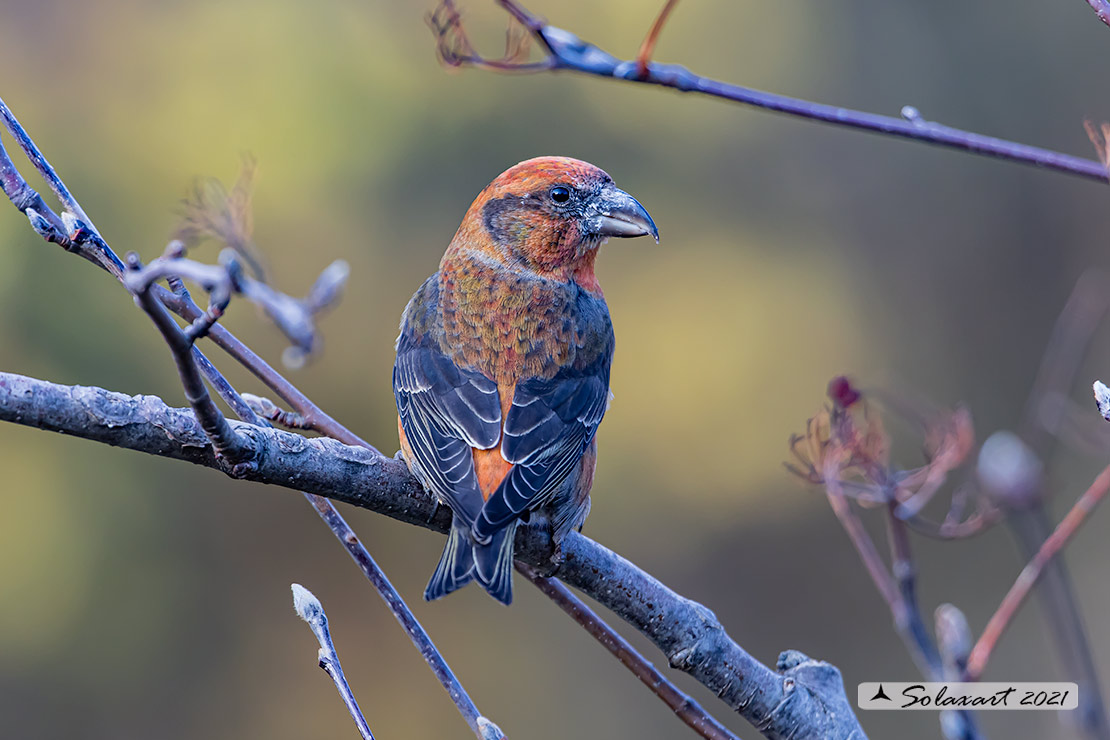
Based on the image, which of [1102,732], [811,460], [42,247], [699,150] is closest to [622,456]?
[699,150]

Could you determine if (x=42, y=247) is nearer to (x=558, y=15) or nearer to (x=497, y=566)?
(x=558, y=15)

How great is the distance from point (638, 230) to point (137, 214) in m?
3.75

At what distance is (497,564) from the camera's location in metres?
2.97

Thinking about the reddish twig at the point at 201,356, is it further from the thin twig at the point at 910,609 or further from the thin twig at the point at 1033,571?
the thin twig at the point at 1033,571

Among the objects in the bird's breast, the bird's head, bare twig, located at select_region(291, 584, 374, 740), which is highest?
the bird's head

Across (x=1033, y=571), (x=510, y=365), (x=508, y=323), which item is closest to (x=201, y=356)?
(x=510, y=365)

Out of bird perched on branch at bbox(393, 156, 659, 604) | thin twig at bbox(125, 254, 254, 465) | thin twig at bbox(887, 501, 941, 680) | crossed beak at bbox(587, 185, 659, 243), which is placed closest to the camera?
thin twig at bbox(125, 254, 254, 465)

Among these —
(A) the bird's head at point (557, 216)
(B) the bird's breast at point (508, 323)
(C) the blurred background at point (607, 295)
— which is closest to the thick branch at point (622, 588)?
(B) the bird's breast at point (508, 323)

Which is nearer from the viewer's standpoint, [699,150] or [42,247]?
[42,247]

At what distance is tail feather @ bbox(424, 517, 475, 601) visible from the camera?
9.62 ft

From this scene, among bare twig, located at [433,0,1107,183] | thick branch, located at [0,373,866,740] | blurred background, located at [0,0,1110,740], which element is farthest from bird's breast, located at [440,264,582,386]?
blurred background, located at [0,0,1110,740]

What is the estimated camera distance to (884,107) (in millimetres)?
8359

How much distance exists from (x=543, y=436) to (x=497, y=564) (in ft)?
1.94

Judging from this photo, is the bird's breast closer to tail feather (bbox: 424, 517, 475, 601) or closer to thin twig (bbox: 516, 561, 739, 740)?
tail feather (bbox: 424, 517, 475, 601)
